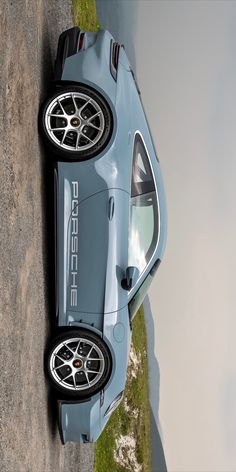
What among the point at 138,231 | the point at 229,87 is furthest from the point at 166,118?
→ the point at 138,231

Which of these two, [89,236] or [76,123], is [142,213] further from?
[76,123]

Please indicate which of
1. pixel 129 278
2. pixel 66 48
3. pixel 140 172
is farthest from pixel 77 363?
pixel 66 48

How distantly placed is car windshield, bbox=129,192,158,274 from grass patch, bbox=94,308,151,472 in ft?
15.3

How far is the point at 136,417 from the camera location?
11695 mm

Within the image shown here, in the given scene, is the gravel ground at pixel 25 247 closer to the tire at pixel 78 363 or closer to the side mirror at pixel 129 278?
the tire at pixel 78 363

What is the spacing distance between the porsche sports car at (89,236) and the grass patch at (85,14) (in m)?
3.54

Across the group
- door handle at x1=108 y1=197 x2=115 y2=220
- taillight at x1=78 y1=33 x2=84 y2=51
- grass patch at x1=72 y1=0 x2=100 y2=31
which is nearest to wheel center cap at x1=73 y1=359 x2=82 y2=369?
door handle at x1=108 y1=197 x2=115 y2=220

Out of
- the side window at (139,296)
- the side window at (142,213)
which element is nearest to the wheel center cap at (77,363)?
the side window at (139,296)

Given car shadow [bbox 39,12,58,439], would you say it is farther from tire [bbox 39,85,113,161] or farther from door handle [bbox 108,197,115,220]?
door handle [bbox 108,197,115,220]

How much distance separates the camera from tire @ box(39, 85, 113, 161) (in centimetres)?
602

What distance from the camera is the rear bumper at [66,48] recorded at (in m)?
6.28

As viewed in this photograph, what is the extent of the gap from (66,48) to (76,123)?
2.42ft

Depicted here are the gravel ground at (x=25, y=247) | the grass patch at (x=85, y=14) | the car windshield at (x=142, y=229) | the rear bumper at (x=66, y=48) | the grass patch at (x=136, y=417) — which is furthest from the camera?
the grass patch at (x=136, y=417)

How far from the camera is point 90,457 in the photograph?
8.80 metres
